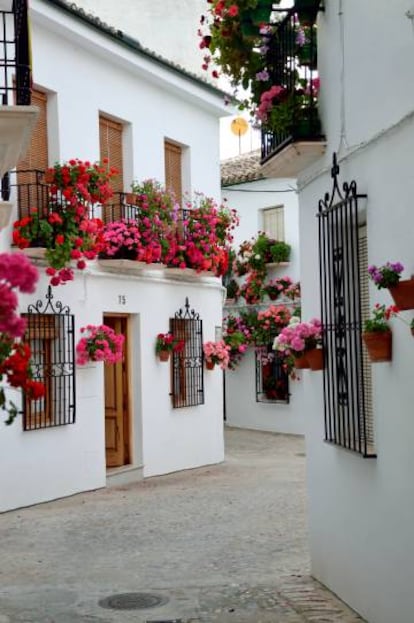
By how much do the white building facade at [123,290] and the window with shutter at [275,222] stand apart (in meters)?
5.70

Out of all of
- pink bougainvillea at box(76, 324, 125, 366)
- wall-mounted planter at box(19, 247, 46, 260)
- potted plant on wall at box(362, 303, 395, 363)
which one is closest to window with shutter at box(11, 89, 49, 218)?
wall-mounted planter at box(19, 247, 46, 260)

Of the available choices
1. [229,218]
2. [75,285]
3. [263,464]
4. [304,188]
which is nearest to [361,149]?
[304,188]

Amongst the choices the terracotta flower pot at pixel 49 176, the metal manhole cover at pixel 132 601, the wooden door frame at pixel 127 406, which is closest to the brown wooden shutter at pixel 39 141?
the terracotta flower pot at pixel 49 176

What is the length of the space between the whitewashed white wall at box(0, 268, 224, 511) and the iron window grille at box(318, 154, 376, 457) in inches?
233

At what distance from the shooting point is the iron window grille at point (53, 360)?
43.2ft

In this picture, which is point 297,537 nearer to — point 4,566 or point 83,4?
point 4,566

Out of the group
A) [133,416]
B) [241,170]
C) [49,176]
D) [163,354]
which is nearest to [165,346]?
[163,354]

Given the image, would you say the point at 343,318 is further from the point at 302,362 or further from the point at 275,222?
the point at 275,222

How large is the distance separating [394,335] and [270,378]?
57.4 feet

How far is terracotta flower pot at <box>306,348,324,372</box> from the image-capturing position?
7.77 metres

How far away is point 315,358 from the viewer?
25.5 ft

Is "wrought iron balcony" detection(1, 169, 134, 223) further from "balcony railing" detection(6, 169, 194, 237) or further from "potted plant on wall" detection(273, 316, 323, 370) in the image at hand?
"potted plant on wall" detection(273, 316, 323, 370)

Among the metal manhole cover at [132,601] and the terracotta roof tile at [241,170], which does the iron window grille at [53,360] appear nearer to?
the metal manhole cover at [132,601]

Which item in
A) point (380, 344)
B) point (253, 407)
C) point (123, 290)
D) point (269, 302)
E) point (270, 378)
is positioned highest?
point (269, 302)
